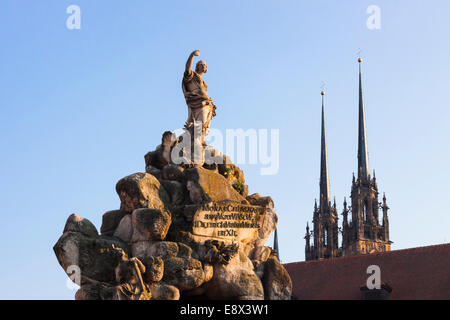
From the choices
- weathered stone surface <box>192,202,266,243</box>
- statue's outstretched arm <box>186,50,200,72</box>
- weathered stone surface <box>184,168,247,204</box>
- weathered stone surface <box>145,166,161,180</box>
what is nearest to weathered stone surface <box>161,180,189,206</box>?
weathered stone surface <box>184,168,247,204</box>

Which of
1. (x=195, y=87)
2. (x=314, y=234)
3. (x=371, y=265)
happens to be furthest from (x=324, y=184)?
(x=195, y=87)

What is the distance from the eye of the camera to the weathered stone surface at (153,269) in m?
13.0

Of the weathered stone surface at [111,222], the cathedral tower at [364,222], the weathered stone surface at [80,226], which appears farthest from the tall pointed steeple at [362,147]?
the weathered stone surface at [80,226]

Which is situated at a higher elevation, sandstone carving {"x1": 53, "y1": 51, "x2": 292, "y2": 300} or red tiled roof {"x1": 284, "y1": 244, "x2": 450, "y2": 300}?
red tiled roof {"x1": 284, "y1": 244, "x2": 450, "y2": 300}

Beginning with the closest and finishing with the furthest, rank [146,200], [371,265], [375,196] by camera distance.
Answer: [146,200], [371,265], [375,196]

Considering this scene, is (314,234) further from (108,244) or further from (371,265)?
(108,244)

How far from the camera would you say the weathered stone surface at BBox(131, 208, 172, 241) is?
1366 cm

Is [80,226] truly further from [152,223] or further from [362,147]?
[362,147]

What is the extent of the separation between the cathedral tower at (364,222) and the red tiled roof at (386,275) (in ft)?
122

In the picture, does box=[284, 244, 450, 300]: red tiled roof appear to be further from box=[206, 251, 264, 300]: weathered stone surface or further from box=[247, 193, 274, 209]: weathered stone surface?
box=[206, 251, 264, 300]: weathered stone surface

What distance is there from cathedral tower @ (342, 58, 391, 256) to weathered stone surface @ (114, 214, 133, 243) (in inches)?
2201
